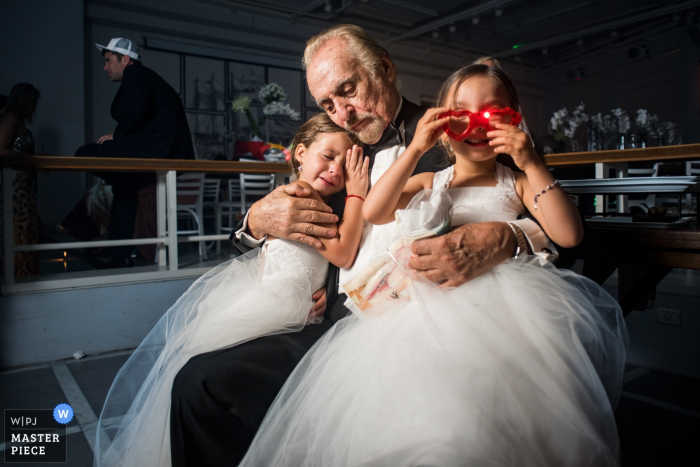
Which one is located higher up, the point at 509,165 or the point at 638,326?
the point at 509,165

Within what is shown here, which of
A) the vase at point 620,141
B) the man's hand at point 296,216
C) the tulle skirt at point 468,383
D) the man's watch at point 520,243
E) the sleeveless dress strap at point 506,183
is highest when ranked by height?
the vase at point 620,141

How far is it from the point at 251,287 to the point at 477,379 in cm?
76

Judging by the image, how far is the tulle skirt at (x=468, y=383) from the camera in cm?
82

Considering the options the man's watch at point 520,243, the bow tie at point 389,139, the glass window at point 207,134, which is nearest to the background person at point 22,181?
the bow tie at point 389,139

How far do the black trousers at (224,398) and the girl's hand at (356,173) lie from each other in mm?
460

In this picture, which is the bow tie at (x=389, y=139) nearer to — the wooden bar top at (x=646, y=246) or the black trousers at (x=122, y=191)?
the wooden bar top at (x=646, y=246)

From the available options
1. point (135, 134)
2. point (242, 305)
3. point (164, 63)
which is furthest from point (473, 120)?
point (164, 63)

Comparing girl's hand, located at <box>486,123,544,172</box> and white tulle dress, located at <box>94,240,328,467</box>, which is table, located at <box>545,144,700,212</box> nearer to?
girl's hand, located at <box>486,123,544,172</box>

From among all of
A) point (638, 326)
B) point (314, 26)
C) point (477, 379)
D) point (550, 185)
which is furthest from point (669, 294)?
point (314, 26)

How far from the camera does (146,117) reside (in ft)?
13.0

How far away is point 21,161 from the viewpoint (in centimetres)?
253

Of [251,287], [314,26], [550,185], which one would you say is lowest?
[251,287]

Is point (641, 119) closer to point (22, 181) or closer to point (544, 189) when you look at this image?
point (544, 189)

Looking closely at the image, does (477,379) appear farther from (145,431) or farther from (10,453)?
(10,453)
